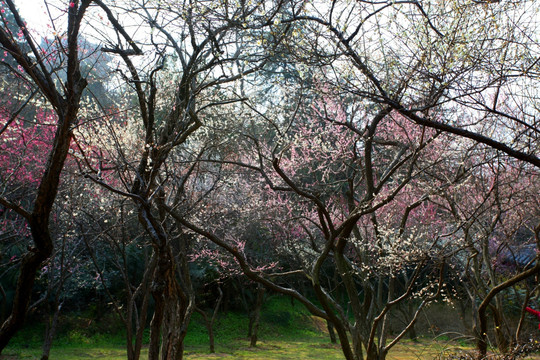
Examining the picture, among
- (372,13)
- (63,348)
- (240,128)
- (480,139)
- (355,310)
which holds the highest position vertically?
(240,128)

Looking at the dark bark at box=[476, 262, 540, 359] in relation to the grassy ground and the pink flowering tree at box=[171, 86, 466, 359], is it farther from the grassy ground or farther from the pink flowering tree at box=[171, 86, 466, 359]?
the grassy ground

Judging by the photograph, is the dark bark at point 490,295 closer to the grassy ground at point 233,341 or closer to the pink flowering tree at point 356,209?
the pink flowering tree at point 356,209

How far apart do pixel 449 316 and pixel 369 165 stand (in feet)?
37.2

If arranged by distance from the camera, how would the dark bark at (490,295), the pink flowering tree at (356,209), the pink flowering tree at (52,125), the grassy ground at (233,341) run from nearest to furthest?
the pink flowering tree at (52,125) → the dark bark at (490,295) → the pink flowering tree at (356,209) → the grassy ground at (233,341)

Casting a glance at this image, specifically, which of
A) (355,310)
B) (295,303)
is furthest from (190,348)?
(355,310)

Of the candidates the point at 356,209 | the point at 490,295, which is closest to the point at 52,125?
the point at 356,209

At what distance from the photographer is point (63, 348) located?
419 inches

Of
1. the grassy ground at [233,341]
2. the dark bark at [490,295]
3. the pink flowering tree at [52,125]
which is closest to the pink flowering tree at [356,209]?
the dark bark at [490,295]

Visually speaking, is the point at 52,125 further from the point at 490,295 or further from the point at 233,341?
the point at 233,341

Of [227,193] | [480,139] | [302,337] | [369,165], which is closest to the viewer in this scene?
[480,139]

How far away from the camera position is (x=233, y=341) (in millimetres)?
12484

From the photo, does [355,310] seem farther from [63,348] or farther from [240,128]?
[63,348]

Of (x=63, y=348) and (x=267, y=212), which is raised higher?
(x=267, y=212)

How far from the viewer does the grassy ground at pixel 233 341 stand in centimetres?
999
